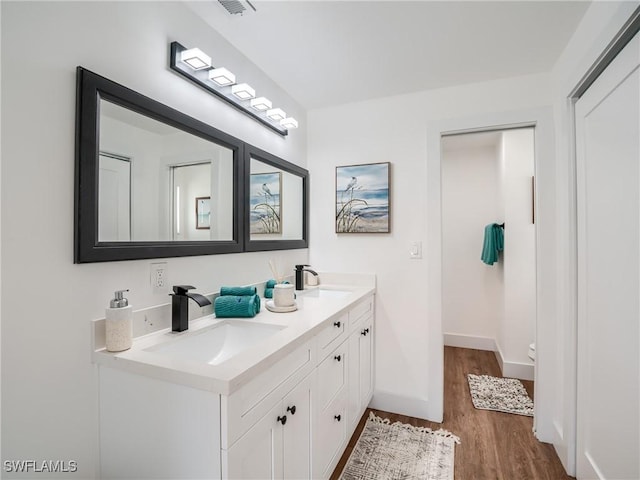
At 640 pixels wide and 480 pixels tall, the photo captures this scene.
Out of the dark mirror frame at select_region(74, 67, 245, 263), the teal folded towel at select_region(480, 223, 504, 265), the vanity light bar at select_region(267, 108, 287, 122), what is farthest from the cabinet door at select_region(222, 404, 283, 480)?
the teal folded towel at select_region(480, 223, 504, 265)

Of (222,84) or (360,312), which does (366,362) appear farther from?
(222,84)

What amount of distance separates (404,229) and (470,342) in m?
2.14

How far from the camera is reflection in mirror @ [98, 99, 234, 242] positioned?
3.67 feet

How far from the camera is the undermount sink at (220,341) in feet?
4.08

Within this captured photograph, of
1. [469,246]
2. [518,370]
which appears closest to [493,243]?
[469,246]

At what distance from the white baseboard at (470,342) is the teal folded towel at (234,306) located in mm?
3003

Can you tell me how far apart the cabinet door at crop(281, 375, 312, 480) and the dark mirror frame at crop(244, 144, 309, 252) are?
85 centimetres

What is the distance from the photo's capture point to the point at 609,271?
1322 mm

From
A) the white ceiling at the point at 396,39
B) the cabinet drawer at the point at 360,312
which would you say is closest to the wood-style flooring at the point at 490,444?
the cabinet drawer at the point at 360,312

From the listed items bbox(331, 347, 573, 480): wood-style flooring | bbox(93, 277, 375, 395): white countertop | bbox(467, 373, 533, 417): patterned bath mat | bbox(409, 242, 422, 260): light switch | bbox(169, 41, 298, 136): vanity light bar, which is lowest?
bbox(331, 347, 573, 480): wood-style flooring

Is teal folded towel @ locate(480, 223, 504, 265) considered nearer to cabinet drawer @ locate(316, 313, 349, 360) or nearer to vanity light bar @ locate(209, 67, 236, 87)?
cabinet drawer @ locate(316, 313, 349, 360)

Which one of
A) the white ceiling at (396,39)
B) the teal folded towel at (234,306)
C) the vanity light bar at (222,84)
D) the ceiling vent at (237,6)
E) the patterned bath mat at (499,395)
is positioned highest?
the white ceiling at (396,39)

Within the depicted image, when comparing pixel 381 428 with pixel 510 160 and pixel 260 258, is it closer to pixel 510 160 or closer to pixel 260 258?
pixel 260 258

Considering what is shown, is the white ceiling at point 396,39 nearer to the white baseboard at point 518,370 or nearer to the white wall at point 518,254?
the white wall at point 518,254
